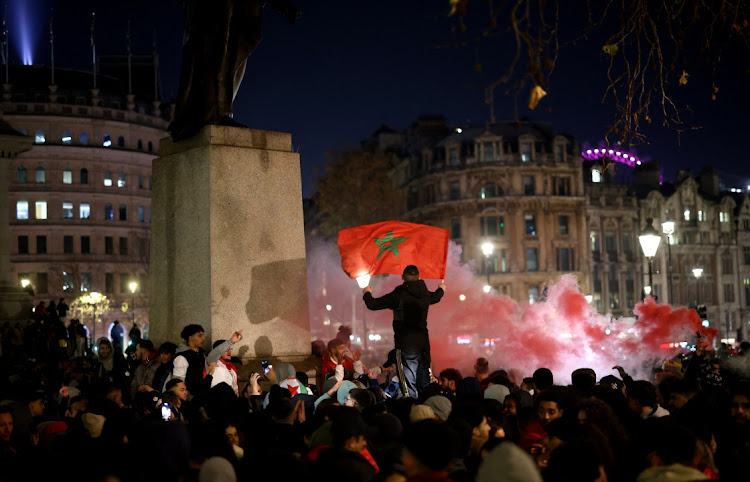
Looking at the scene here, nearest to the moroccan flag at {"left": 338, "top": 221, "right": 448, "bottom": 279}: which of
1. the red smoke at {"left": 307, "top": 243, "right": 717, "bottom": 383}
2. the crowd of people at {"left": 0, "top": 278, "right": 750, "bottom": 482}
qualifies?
the crowd of people at {"left": 0, "top": 278, "right": 750, "bottom": 482}

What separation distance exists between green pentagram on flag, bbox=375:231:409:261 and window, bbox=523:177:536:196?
7471 centimetres

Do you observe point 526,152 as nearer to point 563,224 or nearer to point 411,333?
point 563,224

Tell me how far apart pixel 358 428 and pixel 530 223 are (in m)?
81.6

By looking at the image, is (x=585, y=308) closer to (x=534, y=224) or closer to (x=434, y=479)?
(x=434, y=479)

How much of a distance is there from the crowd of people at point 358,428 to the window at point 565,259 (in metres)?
75.0

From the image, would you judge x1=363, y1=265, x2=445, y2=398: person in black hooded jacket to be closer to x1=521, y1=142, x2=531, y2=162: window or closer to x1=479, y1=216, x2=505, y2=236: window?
x1=479, y1=216, x2=505, y2=236: window

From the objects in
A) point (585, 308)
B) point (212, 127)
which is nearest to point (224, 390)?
point (212, 127)

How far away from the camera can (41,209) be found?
87.1 meters

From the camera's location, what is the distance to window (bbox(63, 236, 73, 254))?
287 ft

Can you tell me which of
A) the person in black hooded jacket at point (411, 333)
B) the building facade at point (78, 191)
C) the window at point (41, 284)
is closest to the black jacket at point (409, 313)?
the person in black hooded jacket at point (411, 333)

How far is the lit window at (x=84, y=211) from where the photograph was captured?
88.4 meters

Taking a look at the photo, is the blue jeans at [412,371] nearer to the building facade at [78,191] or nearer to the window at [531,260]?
the building facade at [78,191]

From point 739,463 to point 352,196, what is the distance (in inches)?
2601

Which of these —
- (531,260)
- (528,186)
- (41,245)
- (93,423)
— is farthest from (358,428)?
(41,245)
